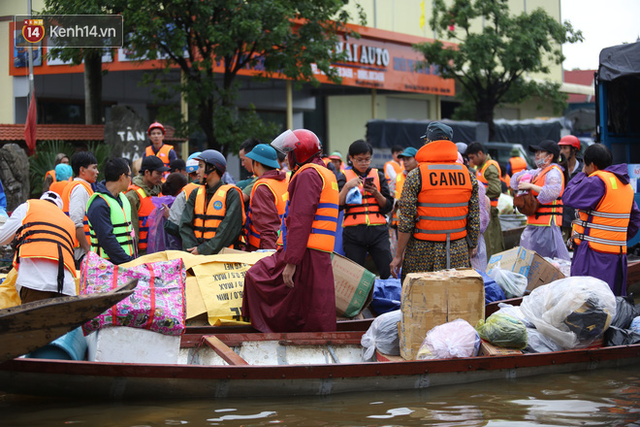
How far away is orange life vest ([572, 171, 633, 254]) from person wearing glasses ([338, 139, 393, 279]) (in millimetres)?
2162

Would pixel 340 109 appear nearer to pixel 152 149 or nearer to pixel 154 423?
pixel 152 149

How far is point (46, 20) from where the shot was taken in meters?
17.4

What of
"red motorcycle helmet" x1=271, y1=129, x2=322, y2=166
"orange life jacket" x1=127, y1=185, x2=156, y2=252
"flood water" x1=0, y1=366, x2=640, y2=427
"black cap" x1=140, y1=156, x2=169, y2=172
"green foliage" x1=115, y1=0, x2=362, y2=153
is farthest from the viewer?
"green foliage" x1=115, y1=0, x2=362, y2=153

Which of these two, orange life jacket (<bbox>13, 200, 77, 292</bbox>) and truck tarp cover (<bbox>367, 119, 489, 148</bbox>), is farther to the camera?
truck tarp cover (<bbox>367, 119, 489, 148</bbox>)

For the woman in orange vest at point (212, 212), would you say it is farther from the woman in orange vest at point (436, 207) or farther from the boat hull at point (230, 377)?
the boat hull at point (230, 377)

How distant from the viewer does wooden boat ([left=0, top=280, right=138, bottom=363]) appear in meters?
5.38

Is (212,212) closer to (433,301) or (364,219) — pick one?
(364,219)

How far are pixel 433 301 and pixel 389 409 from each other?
0.97 meters

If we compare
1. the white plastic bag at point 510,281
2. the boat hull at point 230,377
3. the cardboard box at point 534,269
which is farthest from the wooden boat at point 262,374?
the cardboard box at point 534,269

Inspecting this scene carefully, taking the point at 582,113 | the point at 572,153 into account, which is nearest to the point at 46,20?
the point at 572,153

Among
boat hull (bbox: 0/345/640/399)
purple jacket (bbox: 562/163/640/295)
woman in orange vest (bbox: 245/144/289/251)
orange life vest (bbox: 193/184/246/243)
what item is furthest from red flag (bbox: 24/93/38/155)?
purple jacket (bbox: 562/163/640/295)

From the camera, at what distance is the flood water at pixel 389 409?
5582mm

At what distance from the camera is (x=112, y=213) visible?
25.3 feet

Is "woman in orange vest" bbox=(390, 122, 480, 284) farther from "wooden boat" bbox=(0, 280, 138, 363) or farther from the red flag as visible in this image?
the red flag
